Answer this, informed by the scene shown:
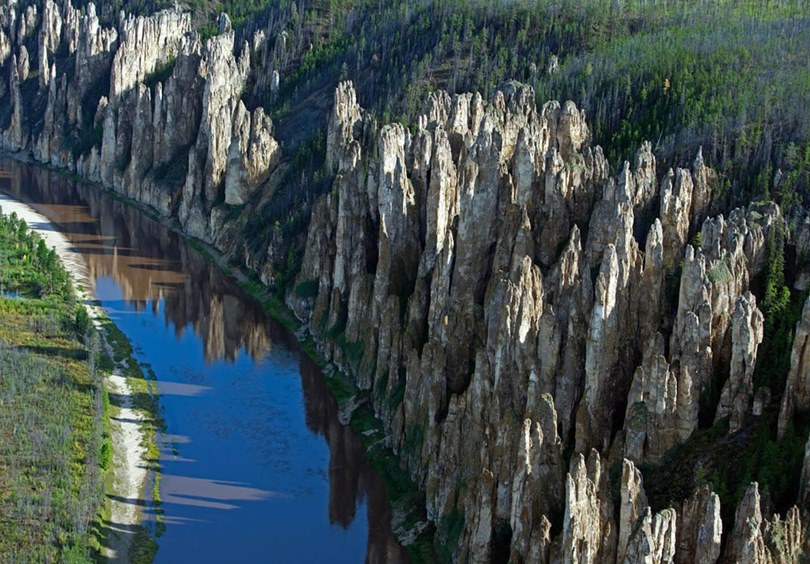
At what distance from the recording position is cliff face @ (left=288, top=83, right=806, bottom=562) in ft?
157

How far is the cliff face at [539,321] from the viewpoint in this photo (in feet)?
149

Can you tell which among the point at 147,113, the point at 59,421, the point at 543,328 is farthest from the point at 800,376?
the point at 147,113

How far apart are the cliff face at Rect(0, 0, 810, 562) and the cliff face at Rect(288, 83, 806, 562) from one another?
0.38ft

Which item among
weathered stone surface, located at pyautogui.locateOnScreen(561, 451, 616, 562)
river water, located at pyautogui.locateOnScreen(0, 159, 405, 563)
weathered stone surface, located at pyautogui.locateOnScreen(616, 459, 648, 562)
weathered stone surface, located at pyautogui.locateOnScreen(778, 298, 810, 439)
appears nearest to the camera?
weathered stone surface, located at pyautogui.locateOnScreen(561, 451, 616, 562)

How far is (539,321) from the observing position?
55688 millimetres

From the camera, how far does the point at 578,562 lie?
141 ft

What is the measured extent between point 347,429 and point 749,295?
2842cm

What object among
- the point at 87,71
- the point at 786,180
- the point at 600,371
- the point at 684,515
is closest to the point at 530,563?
the point at 684,515

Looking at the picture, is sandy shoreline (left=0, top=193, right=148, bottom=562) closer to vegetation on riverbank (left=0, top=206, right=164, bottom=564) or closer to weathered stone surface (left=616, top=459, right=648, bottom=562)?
vegetation on riverbank (left=0, top=206, right=164, bottom=564)

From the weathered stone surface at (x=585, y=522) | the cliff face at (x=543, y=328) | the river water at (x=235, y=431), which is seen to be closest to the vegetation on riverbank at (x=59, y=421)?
the river water at (x=235, y=431)

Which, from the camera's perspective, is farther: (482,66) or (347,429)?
(482,66)

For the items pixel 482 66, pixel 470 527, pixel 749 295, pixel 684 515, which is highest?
pixel 482 66

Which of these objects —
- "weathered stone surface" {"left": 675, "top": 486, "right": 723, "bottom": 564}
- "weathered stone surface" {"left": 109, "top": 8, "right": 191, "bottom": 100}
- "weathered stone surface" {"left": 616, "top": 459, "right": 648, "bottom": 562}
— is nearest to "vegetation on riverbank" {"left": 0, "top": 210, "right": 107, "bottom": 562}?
"weathered stone surface" {"left": 616, "top": 459, "right": 648, "bottom": 562}

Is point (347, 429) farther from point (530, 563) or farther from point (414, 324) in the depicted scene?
point (530, 563)
